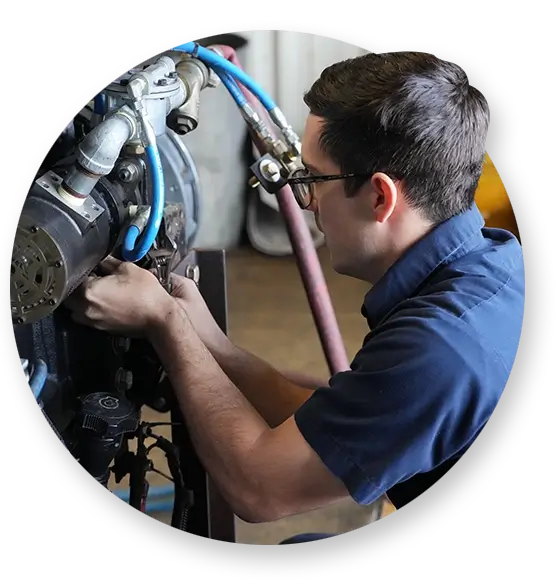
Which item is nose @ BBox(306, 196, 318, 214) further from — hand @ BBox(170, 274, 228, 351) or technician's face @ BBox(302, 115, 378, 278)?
hand @ BBox(170, 274, 228, 351)

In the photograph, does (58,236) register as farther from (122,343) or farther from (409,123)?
(409,123)

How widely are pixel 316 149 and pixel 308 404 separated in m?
0.27

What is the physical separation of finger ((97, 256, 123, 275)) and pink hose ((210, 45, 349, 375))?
457 mm

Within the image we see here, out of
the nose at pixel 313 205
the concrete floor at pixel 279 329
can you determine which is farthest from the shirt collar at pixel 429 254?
the concrete floor at pixel 279 329

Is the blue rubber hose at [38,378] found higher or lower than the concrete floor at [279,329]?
higher

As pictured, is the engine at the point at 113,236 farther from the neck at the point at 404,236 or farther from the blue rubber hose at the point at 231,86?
the neck at the point at 404,236

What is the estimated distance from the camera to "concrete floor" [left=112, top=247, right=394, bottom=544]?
54.9 inches

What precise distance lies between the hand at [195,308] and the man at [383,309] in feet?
0.34

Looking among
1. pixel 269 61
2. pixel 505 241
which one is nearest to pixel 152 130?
pixel 505 241

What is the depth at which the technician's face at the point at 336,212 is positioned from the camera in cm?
70

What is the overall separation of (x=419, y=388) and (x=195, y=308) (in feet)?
1.21

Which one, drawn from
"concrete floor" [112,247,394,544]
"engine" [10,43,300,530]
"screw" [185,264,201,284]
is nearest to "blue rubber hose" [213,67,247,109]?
"engine" [10,43,300,530]

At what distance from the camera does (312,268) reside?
1216mm

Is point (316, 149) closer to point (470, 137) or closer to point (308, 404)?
point (470, 137)
